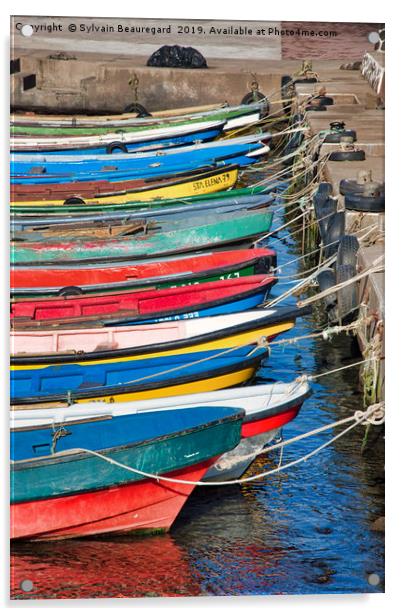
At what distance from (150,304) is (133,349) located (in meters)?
1.29

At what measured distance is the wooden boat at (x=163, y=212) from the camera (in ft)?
45.3

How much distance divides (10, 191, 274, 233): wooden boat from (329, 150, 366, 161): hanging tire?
778 mm

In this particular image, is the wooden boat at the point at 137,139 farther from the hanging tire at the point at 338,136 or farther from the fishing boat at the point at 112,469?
the fishing boat at the point at 112,469

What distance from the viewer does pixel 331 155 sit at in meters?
14.6

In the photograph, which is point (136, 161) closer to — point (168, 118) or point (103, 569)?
point (168, 118)

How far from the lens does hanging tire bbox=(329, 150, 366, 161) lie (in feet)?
45.6

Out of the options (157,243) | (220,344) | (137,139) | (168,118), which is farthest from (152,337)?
(168,118)

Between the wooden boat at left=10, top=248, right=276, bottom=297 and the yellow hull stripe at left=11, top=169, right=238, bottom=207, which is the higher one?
the yellow hull stripe at left=11, top=169, right=238, bottom=207

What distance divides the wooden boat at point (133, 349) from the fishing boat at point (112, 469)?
790 millimetres

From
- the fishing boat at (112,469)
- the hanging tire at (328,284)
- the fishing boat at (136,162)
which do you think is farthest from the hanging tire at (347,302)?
the fishing boat at (136,162)

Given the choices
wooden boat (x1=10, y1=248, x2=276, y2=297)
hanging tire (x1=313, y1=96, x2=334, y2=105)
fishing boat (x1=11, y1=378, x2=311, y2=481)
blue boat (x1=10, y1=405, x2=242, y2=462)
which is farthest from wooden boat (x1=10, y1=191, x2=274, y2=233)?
blue boat (x1=10, y1=405, x2=242, y2=462)

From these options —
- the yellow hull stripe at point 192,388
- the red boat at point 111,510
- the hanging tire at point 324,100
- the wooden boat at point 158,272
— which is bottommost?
the red boat at point 111,510

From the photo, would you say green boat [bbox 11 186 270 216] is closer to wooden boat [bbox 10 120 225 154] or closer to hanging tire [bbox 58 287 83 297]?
hanging tire [bbox 58 287 83 297]

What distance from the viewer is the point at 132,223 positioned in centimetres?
1377
